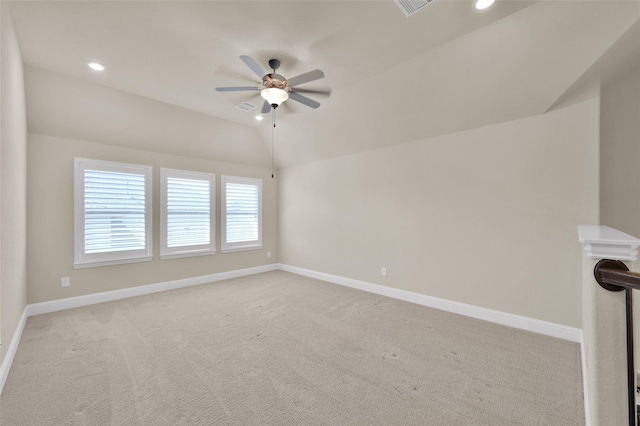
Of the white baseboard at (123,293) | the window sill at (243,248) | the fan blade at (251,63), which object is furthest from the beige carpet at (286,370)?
the fan blade at (251,63)

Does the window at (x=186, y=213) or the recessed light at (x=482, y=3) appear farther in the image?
the window at (x=186, y=213)

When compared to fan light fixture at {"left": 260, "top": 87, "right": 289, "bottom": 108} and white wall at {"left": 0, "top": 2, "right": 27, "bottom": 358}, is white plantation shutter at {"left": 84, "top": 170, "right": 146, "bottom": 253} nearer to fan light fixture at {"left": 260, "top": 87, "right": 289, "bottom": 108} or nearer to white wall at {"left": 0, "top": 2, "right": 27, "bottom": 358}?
white wall at {"left": 0, "top": 2, "right": 27, "bottom": 358}

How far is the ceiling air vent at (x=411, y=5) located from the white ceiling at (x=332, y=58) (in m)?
0.12

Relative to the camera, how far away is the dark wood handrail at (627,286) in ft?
3.38

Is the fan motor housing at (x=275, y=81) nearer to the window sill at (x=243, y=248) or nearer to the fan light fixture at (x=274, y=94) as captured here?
the fan light fixture at (x=274, y=94)

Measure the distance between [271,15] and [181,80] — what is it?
1.72m

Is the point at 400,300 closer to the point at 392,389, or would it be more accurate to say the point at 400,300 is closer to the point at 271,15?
the point at 392,389

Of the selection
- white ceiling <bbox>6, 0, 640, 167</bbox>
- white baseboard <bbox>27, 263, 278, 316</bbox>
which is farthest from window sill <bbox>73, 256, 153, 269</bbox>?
white ceiling <bbox>6, 0, 640, 167</bbox>

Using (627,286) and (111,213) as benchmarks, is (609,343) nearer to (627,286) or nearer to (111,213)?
(627,286)

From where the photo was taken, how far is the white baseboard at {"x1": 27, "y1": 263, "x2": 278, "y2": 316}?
361 cm

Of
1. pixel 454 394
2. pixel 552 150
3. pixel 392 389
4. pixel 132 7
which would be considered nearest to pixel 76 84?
pixel 132 7

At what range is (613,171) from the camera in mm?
2729

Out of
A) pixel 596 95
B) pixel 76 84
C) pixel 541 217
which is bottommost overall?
pixel 541 217

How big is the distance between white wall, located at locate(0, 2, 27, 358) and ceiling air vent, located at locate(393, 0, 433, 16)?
306cm
